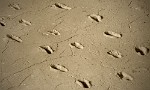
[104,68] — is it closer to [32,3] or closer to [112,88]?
[112,88]

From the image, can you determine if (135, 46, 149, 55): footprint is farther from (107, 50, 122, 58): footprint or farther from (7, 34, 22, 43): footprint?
(7, 34, 22, 43): footprint

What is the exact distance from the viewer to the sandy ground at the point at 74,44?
141 cm

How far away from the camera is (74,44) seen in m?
1.66

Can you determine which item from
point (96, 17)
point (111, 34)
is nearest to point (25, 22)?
point (96, 17)

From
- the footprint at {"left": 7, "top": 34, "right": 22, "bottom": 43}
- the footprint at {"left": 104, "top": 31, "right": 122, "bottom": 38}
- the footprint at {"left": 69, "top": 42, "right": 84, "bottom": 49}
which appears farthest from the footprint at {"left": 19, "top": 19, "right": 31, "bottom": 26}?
the footprint at {"left": 104, "top": 31, "right": 122, "bottom": 38}

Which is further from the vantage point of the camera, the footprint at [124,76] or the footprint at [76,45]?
the footprint at [76,45]

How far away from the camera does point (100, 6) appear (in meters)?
1.99

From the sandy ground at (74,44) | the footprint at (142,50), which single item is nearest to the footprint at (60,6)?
the sandy ground at (74,44)

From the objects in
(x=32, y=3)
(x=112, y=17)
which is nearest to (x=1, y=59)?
(x=32, y=3)

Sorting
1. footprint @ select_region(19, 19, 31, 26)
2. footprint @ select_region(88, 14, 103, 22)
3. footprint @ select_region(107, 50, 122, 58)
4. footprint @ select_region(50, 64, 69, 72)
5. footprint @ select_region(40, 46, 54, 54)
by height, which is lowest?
footprint @ select_region(50, 64, 69, 72)

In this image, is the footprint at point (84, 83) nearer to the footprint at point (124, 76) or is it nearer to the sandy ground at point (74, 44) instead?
the sandy ground at point (74, 44)

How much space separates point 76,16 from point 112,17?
0.34 meters

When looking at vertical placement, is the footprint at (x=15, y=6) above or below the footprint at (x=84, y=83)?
above

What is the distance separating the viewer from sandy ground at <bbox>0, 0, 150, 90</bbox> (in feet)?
4.64
